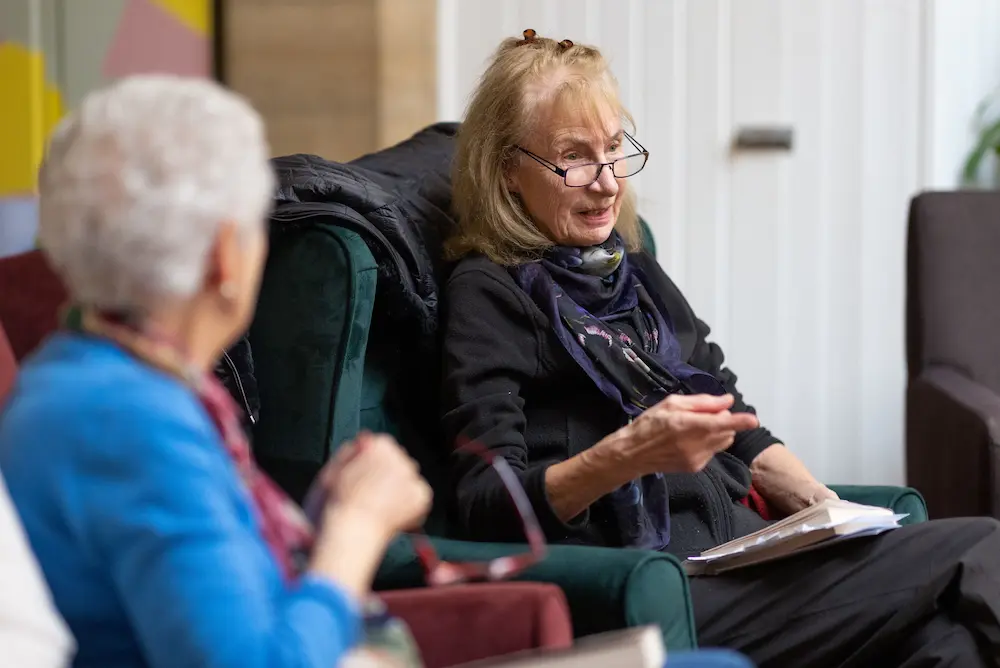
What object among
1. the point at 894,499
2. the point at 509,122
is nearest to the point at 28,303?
the point at 509,122

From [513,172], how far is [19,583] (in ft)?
3.88

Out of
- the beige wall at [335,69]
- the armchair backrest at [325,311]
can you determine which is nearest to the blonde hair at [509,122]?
the armchair backrest at [325,311]

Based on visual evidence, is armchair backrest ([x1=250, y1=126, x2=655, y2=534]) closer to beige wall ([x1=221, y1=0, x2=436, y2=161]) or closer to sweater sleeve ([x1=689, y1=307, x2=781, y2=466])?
sweater sleeve ([x1=689, y1=307, x2=781, y2=466])

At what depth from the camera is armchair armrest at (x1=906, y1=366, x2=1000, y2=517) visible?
233 cm

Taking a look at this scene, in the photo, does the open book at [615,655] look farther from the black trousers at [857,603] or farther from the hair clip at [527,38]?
the hair clip at [527,38]

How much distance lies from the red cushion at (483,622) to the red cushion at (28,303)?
Answer: 2.24 ft

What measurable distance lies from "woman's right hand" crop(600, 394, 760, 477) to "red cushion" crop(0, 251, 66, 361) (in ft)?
2.47

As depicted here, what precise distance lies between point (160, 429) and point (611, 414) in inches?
39.4

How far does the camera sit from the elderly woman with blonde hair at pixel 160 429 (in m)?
0.87

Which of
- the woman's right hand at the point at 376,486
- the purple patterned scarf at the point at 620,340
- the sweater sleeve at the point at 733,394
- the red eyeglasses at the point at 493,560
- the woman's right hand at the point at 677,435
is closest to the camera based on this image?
the woman's right hand at the point at 376,486

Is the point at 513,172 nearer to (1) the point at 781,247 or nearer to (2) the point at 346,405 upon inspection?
(2) the point at 346,405

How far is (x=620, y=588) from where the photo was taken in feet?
4.62

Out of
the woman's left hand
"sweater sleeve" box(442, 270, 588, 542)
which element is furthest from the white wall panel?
"sweater sleeve" box(442, 270, 588, 542)

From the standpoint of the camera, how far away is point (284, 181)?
1.71 meters
